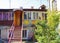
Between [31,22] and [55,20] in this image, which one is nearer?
[55,20]

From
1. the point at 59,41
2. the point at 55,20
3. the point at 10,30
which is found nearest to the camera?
the point at 59,41

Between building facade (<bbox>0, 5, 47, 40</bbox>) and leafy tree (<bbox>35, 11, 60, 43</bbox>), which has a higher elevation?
leafy tree (<bbox>35, 11, 60, 43</bbox>)

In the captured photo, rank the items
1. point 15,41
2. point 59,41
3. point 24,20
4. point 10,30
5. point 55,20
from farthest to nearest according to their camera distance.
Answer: point 24,20 → point 10,30 → point 15,41 → point 55,20 → point 59,41

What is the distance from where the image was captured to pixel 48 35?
14250 mm

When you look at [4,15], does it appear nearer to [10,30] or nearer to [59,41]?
[10,30]

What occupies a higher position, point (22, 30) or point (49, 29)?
point (49, 29)

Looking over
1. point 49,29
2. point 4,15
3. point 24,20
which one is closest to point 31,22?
point 24,20

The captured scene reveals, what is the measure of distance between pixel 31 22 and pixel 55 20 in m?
20.4

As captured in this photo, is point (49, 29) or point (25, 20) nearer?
point (49, 29)

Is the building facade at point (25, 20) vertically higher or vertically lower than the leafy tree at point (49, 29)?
lower

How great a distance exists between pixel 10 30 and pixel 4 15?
3.38 meters

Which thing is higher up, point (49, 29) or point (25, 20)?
point (49, 29)

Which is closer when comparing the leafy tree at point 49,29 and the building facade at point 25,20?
the leafy tree at point 49,29

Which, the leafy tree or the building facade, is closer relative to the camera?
the leafy tree
